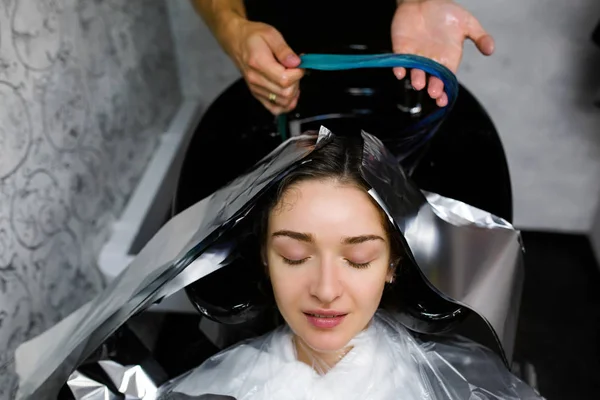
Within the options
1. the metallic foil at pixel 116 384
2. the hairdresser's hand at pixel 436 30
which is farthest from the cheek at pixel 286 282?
the hairdresser's hand at pixel 436 30

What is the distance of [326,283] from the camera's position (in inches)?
26.9

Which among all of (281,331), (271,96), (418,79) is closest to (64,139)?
(271,96)

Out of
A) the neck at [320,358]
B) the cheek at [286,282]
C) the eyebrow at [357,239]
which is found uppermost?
the eyebrow at [357,239]

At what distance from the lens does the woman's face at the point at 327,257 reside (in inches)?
27.2

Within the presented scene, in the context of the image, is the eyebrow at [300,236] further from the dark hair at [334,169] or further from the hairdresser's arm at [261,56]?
the hairdresser's arm at [261,56]

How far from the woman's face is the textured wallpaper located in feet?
1.55

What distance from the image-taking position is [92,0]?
114cm

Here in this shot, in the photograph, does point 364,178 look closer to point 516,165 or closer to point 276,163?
point 276,163

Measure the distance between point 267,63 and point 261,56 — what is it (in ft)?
0.06

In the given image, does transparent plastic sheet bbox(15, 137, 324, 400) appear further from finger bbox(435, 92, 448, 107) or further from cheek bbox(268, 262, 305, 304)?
finger bbox(435, 92, 448, 107)

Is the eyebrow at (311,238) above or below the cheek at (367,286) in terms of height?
above

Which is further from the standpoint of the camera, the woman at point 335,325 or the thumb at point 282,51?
the thumb at point 282,51

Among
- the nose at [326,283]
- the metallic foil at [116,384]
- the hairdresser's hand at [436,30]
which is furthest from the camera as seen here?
the hairdresser's hand at [436,30]

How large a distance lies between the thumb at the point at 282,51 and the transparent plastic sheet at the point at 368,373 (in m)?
0.38
